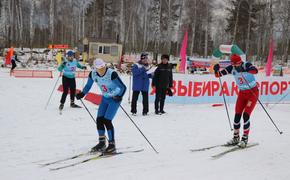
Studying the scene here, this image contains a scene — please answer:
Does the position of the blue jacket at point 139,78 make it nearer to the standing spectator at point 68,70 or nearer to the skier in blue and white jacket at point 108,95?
the standing spectator at point 68,70

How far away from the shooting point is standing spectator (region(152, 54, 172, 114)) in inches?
388

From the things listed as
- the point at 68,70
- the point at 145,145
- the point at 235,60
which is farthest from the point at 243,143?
the point at 68,70

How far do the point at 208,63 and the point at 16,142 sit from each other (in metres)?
28.8

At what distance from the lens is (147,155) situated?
5.68 m

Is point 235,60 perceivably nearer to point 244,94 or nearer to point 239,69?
point 239,69

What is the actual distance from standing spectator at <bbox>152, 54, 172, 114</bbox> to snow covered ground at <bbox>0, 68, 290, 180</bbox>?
0.58m

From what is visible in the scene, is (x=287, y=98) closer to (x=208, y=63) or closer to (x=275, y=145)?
(x=275, y=145)

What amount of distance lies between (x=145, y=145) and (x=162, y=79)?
3.85 m

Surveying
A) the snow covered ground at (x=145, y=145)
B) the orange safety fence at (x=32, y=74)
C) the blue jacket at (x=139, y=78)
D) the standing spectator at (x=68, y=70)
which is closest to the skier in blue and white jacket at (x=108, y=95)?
the snow covered ground at (x=145, y=145)

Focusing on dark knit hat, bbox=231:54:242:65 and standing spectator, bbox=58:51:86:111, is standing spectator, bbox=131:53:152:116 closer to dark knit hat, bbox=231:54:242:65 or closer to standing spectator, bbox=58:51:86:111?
standing spectator, bbox=58:51:86:111

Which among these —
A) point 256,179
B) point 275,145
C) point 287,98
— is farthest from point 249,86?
point 287,98

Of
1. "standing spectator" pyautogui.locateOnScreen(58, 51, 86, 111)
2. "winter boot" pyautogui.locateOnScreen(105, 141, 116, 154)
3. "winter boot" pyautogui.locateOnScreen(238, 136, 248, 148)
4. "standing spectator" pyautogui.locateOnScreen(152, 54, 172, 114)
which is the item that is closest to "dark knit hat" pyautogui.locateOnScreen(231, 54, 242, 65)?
"winter boot" pyautogui.locateOnScreen(238, 136, 248, 148)

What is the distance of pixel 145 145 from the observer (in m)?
6.32

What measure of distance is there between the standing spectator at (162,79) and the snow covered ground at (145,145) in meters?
0.58
